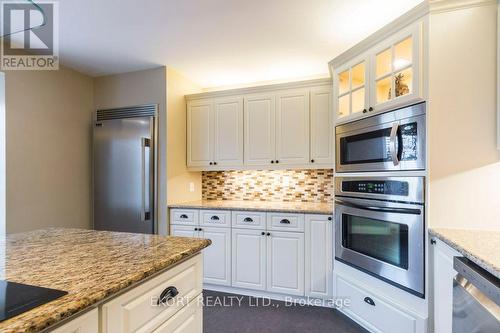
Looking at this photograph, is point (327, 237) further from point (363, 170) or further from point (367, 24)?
point (367, 24)

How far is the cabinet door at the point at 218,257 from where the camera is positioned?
287cm

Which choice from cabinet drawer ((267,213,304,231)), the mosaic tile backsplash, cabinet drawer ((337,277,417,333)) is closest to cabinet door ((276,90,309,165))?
the mosaic tile backsplash

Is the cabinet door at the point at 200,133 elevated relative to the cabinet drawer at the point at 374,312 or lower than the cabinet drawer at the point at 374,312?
elevated

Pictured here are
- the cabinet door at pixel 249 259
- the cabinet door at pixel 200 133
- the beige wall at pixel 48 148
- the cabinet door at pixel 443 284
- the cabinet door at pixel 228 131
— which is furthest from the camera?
the cabinet door at pixel 200 133

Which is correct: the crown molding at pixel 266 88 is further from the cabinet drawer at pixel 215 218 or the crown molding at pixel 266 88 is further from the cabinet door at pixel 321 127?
the cabinet drawer at pixel 215 218

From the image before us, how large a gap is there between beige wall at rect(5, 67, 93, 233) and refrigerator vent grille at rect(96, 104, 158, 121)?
0.64ft

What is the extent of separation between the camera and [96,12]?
2037mm

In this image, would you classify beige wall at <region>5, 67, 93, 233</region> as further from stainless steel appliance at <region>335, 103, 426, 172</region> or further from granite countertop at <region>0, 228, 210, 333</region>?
stainless steel appliance at <region>335, 103, 426, 172</region>

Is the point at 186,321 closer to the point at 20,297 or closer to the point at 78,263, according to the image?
the point at 78,263

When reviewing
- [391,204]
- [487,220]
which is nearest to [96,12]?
[391,204]

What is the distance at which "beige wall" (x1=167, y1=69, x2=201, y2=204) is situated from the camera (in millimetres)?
3105

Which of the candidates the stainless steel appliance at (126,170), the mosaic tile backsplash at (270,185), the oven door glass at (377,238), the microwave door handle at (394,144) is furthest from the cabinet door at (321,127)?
the stainless steel appliance at (126,170)

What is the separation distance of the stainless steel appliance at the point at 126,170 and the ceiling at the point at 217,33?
62cm

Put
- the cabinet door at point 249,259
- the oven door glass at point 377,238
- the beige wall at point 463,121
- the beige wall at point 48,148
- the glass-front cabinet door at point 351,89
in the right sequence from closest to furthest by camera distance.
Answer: the beige wall at point 463,121 → the oven door glass at point 377,238 → the glass-front cabinet door at point 351,89 → the beige wall at point 48,148 → the cabinet door at point 249,259
